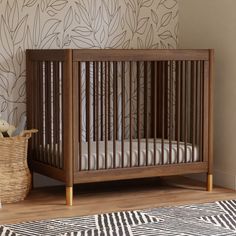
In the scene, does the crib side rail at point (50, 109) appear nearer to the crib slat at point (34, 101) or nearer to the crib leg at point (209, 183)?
the crib slat at point (34, 101)

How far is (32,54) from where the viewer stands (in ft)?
13.5

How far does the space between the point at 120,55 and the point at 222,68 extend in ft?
2.65

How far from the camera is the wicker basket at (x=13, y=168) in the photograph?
379 cm

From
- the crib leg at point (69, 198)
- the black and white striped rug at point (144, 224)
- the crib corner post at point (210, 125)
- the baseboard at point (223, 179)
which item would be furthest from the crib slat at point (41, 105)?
the baseboard at point (223, 179)

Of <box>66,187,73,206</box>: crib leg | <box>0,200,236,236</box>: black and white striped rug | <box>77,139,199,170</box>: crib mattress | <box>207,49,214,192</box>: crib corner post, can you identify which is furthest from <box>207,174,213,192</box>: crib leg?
<box>66,187,73,206</box>: crib leg

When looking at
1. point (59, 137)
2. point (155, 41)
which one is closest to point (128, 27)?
point (155, 41)

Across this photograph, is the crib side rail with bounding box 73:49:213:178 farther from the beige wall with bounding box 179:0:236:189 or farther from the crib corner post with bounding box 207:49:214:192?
the beige wall with bounding box 179:0:236:189

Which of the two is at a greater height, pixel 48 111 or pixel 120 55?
pixel 120 55

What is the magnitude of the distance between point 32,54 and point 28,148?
61 cm

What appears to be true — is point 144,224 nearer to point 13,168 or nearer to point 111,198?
point 111,198

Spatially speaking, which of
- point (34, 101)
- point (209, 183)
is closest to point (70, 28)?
point (34, 101)

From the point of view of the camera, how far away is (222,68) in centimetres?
430

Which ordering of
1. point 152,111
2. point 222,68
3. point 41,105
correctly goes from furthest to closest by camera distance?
point 152,111 → point 222,68 → point 41,105

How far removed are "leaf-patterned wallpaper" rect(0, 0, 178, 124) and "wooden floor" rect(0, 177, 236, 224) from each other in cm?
64
